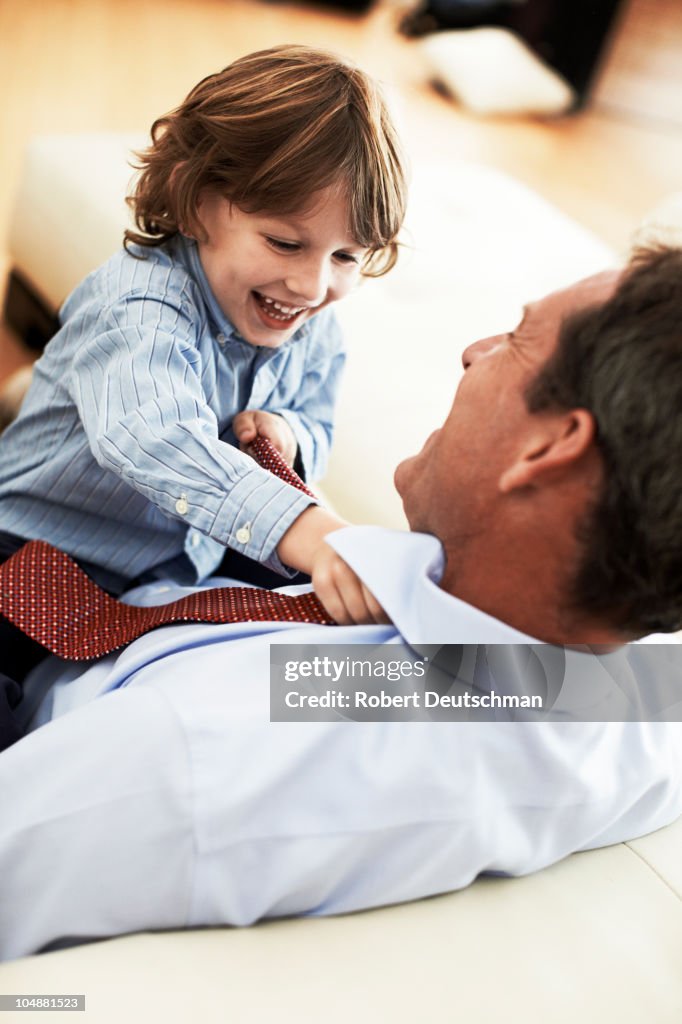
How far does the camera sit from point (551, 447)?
68cm

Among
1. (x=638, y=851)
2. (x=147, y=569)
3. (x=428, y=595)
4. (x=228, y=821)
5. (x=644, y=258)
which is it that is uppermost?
(x=644, y=258)

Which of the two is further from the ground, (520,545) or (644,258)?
(644,258)

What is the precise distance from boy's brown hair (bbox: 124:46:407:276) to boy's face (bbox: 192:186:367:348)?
0.04 feet

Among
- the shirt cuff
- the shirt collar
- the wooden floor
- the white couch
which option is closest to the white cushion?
the white couch

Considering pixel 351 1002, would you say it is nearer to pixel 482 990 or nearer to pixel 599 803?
pixel 482 990

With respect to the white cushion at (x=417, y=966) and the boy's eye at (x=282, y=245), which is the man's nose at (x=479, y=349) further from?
the white cushion at (x=417, y=966)

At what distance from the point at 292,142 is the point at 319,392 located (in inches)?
15.8

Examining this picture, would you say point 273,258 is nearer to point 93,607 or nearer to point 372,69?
point 93,607

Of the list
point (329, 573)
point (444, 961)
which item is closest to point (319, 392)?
point (329, 573)

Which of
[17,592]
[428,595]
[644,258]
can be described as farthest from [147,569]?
[644,258]

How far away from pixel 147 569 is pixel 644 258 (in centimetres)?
70

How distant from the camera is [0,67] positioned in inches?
137

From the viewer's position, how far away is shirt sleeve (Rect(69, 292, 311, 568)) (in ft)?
2.98

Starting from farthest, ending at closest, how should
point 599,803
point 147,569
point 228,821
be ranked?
point 147,569, point 599,803, point 228,821
